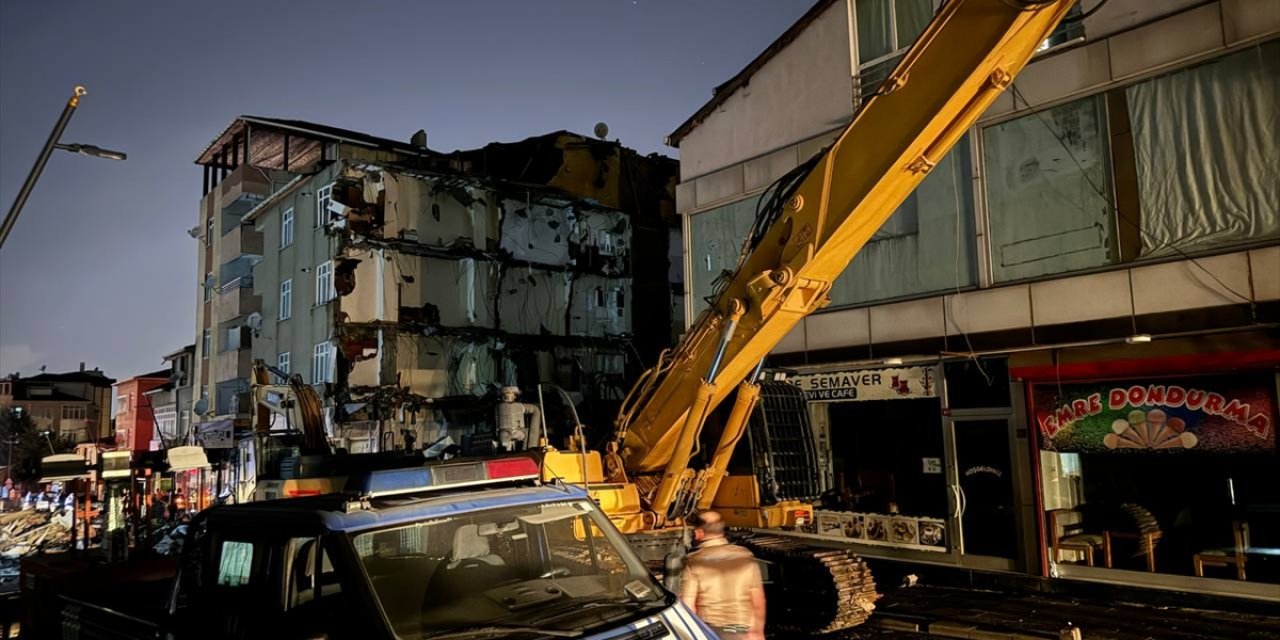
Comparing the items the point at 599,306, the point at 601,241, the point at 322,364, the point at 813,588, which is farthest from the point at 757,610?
the point at 601,241

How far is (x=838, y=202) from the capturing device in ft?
28.7

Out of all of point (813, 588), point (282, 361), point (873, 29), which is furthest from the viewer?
point (282, 361)

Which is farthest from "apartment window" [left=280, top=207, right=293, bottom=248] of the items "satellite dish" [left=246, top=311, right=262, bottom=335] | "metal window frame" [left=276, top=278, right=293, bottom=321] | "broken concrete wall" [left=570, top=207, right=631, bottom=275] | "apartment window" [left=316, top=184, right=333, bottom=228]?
"broken concrete wall" [left=570, top=207, right=631, bottom=275]

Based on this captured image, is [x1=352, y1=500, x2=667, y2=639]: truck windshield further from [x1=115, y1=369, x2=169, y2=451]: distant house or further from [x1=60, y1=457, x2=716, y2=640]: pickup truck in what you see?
[x1=115, y1=369, x2=169, y2=451]: distant house

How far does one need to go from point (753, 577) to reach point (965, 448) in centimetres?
915

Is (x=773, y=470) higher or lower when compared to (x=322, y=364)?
lower

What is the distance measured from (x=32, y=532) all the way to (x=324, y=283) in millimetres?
11124

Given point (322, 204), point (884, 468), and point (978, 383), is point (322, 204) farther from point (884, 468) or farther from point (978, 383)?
point (978, 383)

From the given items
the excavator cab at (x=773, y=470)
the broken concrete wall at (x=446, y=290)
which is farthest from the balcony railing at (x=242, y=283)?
the excavator cab at (x=773, y=470)

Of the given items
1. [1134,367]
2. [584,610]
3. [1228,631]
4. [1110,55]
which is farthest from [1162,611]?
[584,610]

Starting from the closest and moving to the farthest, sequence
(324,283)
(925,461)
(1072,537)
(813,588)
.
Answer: (813,588)
(1072,537)
(925,461)
(324,283)

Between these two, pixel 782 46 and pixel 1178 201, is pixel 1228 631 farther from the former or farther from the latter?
pixel 782 46

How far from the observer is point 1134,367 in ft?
39.1

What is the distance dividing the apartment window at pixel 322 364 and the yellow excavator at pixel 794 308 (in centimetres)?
1908
